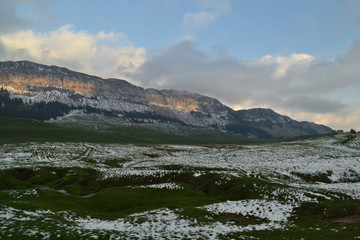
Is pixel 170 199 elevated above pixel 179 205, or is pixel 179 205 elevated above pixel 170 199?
pixel 179 205

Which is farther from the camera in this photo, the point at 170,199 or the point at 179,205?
the point at 170,199

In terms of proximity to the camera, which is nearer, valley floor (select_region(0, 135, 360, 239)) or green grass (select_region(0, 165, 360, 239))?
valley floor (select_region(0, 135, 360, 239))

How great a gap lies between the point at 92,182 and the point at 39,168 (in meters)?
21.0

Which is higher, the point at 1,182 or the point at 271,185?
the point at 271,185

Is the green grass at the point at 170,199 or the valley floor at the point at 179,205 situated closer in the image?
the valley floor at the point at 179,205

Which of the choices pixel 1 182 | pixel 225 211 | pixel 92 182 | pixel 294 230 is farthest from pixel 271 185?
pixel 1 182

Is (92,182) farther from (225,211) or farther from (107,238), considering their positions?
(107,238)

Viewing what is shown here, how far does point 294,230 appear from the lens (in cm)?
2595

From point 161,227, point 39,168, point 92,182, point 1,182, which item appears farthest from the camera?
point 39,168

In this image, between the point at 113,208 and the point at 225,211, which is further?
the point at 113,208

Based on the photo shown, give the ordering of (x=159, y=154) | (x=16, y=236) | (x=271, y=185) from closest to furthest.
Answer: (x=16, y=236), (x=271, y=185), (x=159, y=154)

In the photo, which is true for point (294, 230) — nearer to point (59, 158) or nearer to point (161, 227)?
point (161, 227)

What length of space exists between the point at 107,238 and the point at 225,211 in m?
18.0

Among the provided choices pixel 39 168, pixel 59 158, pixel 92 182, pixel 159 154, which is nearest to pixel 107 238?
pixel 92 182
